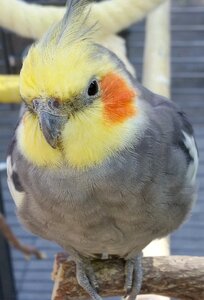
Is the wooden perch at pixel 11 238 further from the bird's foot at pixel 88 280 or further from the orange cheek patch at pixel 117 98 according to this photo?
the orange cheek patch at pixel 117 98

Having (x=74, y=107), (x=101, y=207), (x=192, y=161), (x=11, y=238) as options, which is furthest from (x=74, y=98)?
(x=11, y=238)

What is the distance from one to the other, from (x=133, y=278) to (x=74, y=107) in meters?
0.27

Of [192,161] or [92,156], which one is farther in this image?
[192,161]

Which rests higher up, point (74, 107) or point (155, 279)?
point (74, 107)

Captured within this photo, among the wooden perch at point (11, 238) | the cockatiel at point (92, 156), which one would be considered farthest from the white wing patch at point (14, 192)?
the wooden perch at point (11, 238)

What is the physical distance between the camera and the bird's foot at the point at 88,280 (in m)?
0.72

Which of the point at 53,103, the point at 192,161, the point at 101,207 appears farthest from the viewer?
the point at 192,161

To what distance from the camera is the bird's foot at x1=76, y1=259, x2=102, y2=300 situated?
0.72 meters

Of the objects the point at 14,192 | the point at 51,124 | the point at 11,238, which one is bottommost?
the point at 11,238

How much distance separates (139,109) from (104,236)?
15 cm

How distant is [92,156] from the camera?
608 mm

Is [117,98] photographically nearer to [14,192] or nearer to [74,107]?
[74,107]

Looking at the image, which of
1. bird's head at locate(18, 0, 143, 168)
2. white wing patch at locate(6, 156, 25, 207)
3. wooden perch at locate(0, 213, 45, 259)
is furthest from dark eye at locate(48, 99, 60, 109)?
wooden perch at locate(0, 213, 45, 259)

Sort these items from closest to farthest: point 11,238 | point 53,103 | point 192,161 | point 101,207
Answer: point 53,103 → point 101,207 → point 192,161 → point 11,238
